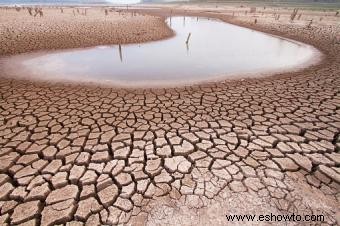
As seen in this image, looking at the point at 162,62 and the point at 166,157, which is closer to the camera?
the point at 166,157

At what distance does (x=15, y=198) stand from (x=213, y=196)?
2.39 m

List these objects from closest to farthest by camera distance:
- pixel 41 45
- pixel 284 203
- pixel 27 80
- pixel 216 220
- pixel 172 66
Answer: pixel 216 220, pixel 284 203, pixel 27 80, pixel 172 66, pixel 41 45

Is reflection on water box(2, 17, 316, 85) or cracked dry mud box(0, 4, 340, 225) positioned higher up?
reflection on water box(2, 17, 316, 85)

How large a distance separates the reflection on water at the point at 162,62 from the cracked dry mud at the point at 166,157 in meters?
1.92

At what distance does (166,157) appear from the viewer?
10.3 feet

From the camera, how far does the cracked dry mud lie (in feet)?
7.75

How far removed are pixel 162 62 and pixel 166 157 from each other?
6377 mm

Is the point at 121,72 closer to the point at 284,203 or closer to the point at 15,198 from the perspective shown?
the point at 15,198

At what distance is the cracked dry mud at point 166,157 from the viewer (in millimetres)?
2363

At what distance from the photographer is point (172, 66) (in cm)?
833

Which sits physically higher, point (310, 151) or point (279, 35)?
point (279, 35)

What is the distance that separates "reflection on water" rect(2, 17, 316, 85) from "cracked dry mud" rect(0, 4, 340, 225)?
6.31 ft

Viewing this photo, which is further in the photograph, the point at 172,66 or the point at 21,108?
the point at 172,66

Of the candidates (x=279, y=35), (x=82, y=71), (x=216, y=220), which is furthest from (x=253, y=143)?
(x=279, y=35)
